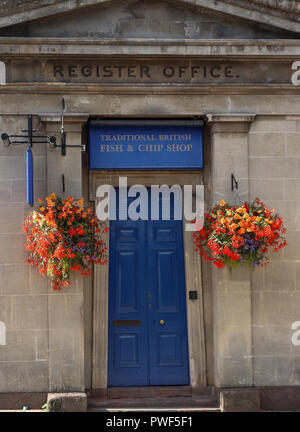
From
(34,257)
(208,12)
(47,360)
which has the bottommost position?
(47,360)

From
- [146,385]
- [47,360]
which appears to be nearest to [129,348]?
[146,385]

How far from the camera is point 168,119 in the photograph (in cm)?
909

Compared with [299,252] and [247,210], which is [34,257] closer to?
[247,210]

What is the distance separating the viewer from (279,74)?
9.03 meters

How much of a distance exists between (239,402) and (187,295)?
5.85ft

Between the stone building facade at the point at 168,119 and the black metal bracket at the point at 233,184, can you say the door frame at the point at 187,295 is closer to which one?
the stone building facade at the point at 168,119

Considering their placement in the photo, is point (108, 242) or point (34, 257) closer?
point (34, 257)

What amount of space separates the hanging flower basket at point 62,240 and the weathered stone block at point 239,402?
2733 mm

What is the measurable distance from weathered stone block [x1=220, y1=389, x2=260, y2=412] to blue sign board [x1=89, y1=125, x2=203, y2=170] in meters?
3.54

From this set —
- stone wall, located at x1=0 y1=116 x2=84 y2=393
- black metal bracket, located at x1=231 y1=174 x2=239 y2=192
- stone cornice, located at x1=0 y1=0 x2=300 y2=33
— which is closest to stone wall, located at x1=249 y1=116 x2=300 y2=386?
black metal bracket, located at x1=231 y1=174 x2=239 y2=192

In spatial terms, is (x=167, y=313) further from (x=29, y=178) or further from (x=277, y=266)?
(x=29, y=178)

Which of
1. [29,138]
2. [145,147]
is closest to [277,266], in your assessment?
[145,147]

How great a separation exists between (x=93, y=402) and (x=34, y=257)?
239 centimetres

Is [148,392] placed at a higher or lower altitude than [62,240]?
lower
